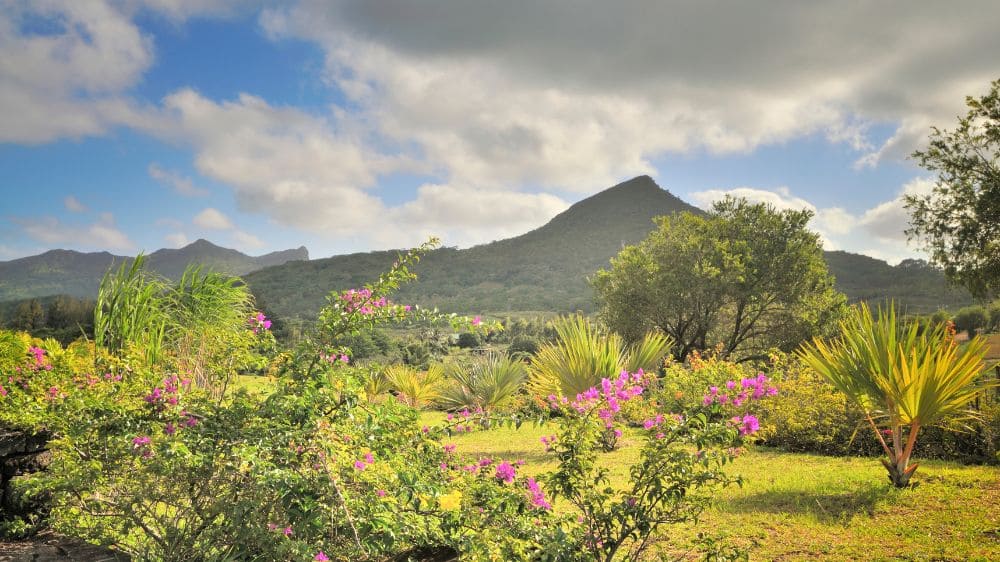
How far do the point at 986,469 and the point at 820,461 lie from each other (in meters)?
1.83

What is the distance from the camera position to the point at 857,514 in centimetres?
523

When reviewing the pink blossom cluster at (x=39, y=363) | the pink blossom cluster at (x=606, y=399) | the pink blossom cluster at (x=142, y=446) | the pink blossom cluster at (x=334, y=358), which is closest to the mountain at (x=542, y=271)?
the pink blossom cluster at (x=606, y=399)

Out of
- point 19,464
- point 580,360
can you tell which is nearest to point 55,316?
point 19,464

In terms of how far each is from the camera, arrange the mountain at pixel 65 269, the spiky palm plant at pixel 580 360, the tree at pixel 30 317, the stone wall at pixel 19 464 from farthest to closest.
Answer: the mountain at pixel 65 269 → the tree at pixel 30 317 → the spiky palm plant at pixel 580 360 → the stone wall at pixel 19 464

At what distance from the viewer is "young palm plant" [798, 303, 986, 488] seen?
543 centimetres

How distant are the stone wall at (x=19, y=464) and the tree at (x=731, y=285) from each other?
18172mm

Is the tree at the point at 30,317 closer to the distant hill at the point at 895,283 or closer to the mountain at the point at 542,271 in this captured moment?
the mountain at the point at 542,271

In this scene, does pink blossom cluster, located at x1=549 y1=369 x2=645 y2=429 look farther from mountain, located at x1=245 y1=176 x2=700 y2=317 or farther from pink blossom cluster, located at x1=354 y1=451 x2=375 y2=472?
mountain, located at x1=245 y1=176 x2=700 y2=317

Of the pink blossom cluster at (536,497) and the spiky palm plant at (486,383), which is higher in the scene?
the pink blossom cluster at (536,497)

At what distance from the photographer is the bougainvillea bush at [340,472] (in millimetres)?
A: 2678

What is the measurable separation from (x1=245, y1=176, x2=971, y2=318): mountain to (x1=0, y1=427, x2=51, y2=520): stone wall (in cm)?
5309

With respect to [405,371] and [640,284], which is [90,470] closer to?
[405,371]

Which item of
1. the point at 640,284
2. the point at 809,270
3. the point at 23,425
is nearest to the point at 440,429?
the point at 23,425

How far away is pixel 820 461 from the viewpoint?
7.84 meters
